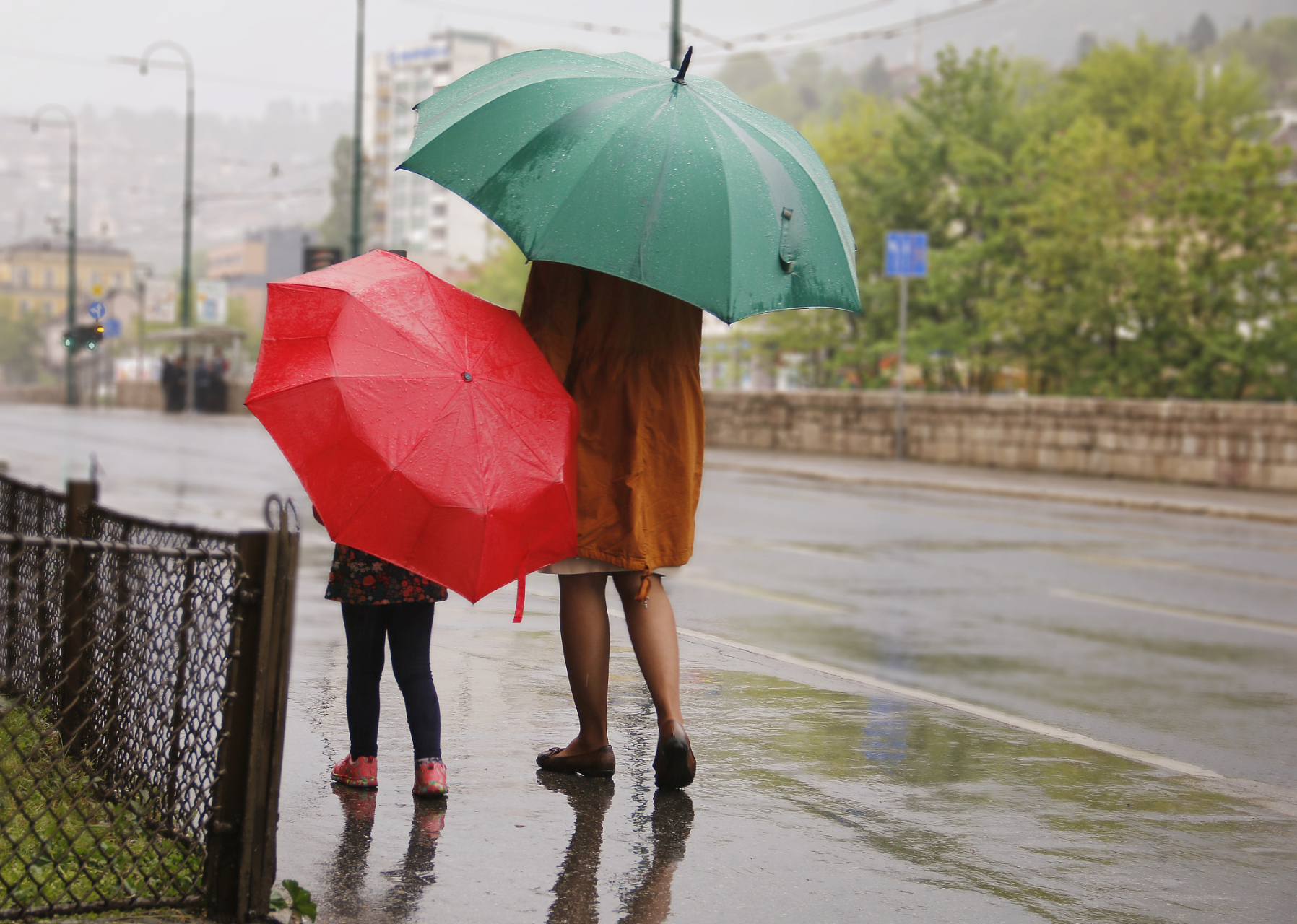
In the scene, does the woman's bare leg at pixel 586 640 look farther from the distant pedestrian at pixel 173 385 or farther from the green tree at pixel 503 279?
the green tree at pixel 503 279

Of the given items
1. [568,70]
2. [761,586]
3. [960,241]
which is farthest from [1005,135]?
[568,70]

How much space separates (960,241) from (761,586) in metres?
25.1

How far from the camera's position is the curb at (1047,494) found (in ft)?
59.3

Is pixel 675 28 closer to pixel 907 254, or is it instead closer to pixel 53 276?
pixel 907 254

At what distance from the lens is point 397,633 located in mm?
4352

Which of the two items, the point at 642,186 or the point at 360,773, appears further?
the point at 360,773

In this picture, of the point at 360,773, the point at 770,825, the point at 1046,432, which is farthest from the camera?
the point at 1046,432

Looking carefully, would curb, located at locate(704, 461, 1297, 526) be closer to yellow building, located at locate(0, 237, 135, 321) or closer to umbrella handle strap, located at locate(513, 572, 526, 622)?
umbrella handle strap, located at locate(513, 572, 526, 622)

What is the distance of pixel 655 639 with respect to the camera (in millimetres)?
4645

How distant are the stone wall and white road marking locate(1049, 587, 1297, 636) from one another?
12.0 meters

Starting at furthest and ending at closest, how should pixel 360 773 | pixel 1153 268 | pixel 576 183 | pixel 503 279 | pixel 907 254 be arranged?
1. pixel 503 279
2. pixel 1153 268
3. pixel 907 254
4. pixel 360 773
5. pixel 576 183

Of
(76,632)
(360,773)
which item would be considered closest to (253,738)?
(360,773)

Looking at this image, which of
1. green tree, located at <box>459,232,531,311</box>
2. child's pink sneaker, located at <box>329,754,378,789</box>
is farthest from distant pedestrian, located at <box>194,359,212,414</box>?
child's pink sneaker, located at <box>329,754,378,789</box>

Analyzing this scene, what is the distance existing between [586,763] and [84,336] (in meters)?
6.80
